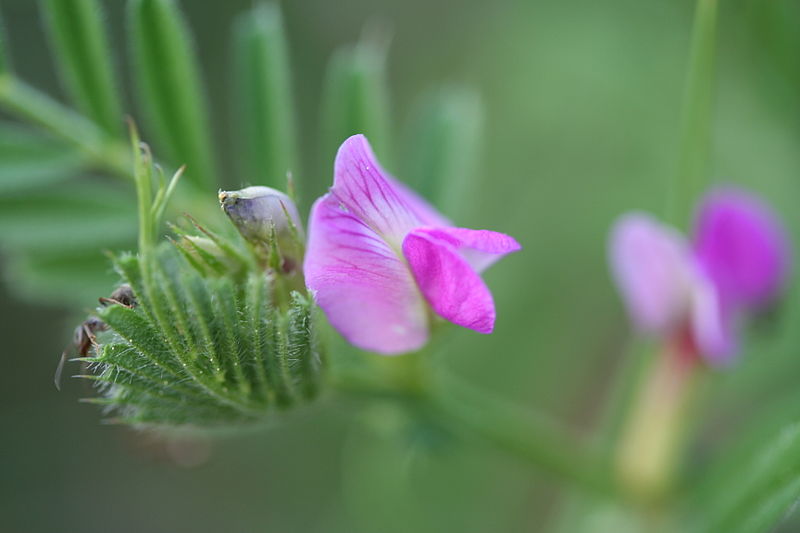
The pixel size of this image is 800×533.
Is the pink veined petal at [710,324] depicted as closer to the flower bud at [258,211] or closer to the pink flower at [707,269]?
the pink flower at [707,269]

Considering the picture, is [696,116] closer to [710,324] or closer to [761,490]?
[710,324]

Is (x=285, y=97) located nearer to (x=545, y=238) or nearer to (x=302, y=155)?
(x=545, y=238)

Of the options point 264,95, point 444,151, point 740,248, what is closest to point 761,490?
point 740,248

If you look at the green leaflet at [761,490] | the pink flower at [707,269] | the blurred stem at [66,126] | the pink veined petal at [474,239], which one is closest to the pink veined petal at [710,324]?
the pink flower at [707,269]

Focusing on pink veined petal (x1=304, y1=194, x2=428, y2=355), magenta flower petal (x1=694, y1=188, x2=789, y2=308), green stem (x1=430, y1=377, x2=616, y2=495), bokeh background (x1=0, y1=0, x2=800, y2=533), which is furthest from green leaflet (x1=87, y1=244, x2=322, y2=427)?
bokeh background (x1=0, y1=0, x2=800, y2=533)

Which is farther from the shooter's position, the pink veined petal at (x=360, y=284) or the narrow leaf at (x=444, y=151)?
the narrow leaf at (x=444, y=151)
